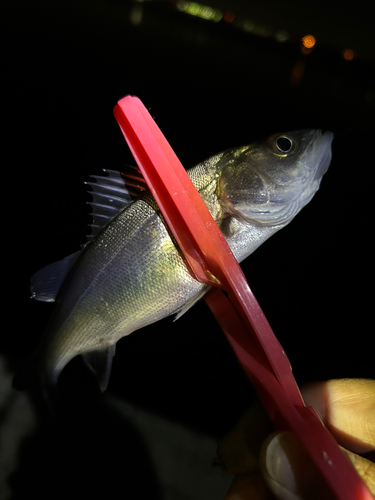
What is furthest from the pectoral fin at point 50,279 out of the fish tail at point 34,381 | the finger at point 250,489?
the finger at point 250,489

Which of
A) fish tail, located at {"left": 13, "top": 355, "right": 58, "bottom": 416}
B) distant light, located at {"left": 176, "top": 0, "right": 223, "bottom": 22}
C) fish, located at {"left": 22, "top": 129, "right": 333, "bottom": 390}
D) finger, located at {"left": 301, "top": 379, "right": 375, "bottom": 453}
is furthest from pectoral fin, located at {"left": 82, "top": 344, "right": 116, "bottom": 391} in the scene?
distant light, located at {"left": 176, "top": 0, "right": 223, "bottom": 22}

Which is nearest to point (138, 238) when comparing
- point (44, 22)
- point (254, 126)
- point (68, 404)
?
point (68, 404)

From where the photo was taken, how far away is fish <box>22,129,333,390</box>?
3.07 ft

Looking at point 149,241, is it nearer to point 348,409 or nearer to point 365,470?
point 365,470

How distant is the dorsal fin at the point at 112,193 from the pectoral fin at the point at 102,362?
0.40m

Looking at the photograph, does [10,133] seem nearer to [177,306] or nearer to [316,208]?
[177,306]

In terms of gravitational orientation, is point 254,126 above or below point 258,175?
above

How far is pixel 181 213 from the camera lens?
0.79 m

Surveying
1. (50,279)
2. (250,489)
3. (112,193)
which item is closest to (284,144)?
(112,193)

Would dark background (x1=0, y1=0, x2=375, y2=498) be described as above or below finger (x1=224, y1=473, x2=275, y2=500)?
above

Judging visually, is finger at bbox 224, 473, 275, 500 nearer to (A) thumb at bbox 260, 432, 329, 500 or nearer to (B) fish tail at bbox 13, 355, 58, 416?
(A) thumb at bbox 260, 432, 329, 500

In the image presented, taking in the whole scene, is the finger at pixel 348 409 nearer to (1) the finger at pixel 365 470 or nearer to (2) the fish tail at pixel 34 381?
(1) the finger at pixel 365 470

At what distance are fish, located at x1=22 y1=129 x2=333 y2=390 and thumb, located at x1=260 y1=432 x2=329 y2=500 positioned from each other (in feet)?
1.45

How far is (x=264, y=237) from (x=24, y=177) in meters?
2.22
